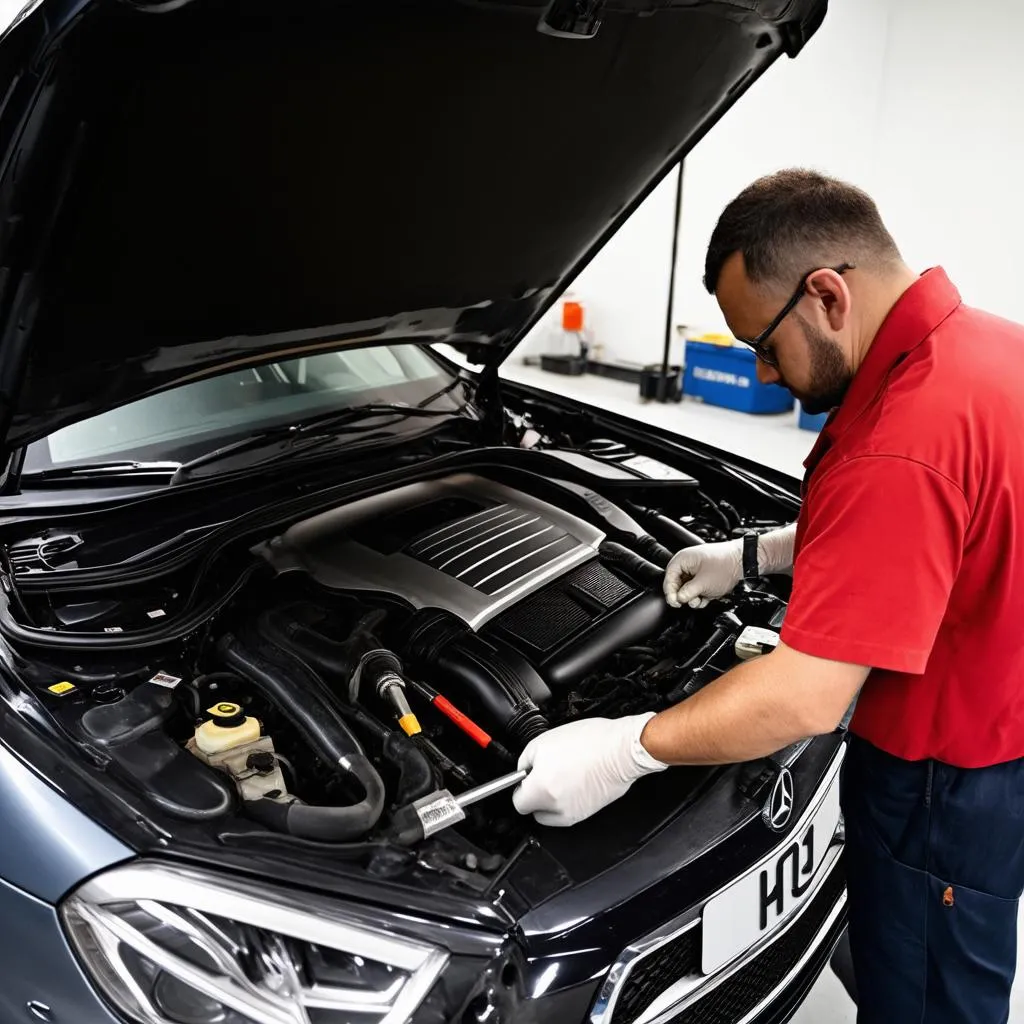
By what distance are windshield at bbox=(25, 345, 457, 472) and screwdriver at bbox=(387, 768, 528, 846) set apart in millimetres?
824

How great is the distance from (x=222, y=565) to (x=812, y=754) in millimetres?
1038

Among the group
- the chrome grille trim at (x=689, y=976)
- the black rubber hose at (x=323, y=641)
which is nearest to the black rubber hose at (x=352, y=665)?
the black rubber hose at (x=323, y=641)

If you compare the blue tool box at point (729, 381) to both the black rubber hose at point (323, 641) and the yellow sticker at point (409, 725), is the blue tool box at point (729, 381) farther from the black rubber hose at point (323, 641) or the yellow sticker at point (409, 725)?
the yellow sticker at point (409, 725)

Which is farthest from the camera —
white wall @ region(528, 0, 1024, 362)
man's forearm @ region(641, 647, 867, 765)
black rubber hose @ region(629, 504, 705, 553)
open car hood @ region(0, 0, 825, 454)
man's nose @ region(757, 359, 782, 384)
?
white wall @ region(528, 0, 1024, 362)

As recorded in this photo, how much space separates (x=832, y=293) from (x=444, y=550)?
0.88 meters

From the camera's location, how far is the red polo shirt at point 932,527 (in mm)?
1031

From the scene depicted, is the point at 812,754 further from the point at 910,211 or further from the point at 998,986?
the point at 910,211

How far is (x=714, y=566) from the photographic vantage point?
1759 mm

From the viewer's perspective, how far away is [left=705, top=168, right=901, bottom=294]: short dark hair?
1.13 m

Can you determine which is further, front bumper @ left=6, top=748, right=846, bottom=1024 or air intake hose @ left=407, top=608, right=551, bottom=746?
air intake hose @ left=407, top=608, right=551, bottom=746

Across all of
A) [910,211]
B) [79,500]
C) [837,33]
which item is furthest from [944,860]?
[837,33]

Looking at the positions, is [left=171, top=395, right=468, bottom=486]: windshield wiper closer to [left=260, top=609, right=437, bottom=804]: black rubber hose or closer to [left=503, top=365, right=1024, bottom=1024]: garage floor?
[left=260, top=609, right=437, bottom=804]: black rubber hose

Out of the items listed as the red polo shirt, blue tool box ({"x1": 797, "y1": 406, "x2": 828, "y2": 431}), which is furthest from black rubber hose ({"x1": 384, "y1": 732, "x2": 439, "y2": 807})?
blue tool box ({"x1": 797, "y1": 406, "x2": 828, "y2": 431})

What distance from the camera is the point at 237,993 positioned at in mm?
995
